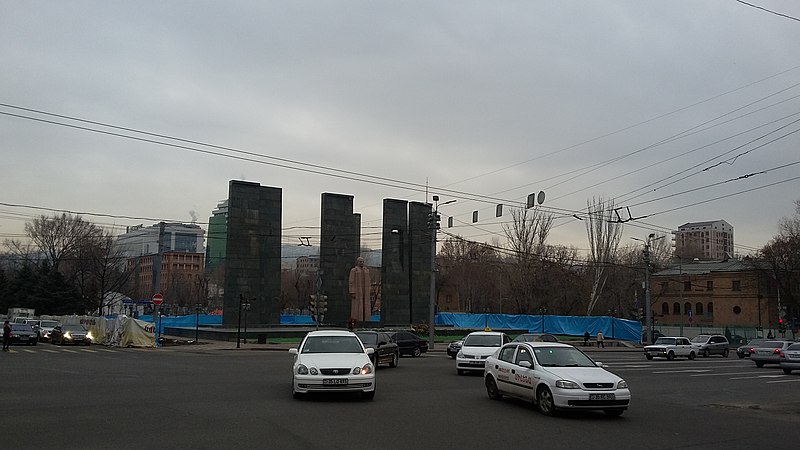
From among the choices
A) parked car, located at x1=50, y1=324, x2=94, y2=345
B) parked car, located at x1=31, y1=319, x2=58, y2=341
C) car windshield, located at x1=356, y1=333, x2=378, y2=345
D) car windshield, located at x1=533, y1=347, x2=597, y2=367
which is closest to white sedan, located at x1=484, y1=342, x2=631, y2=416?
car windshield, located at x1=533, y1=347, x2=597, y2=367

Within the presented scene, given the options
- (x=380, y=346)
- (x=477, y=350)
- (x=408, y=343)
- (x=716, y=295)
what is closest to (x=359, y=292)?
(x=408, y=343)

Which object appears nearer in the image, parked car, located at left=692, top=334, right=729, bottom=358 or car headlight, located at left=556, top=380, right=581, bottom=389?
car headlight, located at left=556, top=380, right=581, bottom=389

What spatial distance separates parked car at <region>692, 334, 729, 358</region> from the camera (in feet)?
147

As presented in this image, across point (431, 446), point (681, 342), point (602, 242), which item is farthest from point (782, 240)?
point (431, 446)

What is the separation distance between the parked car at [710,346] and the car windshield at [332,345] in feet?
115

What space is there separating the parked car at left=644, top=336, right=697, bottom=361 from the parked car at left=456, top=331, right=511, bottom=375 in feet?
58.6

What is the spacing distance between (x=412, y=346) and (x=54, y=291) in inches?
1889

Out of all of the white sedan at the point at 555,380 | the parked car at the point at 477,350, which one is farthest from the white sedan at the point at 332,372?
the parked car at the point at 477,350

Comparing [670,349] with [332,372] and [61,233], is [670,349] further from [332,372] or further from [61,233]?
[61,233]

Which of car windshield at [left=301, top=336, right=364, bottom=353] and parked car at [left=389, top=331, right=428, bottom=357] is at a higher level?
car windshield at [left=301, top=336, right=364, bottom=353]

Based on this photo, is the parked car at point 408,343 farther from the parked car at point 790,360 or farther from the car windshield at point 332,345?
the car windshield at point 332,345

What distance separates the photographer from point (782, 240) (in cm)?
6569

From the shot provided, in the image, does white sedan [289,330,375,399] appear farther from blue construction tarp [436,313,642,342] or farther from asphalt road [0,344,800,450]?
blue construction tarp [436,313,642,342]

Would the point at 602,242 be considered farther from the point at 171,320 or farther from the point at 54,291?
the point at 54,291
